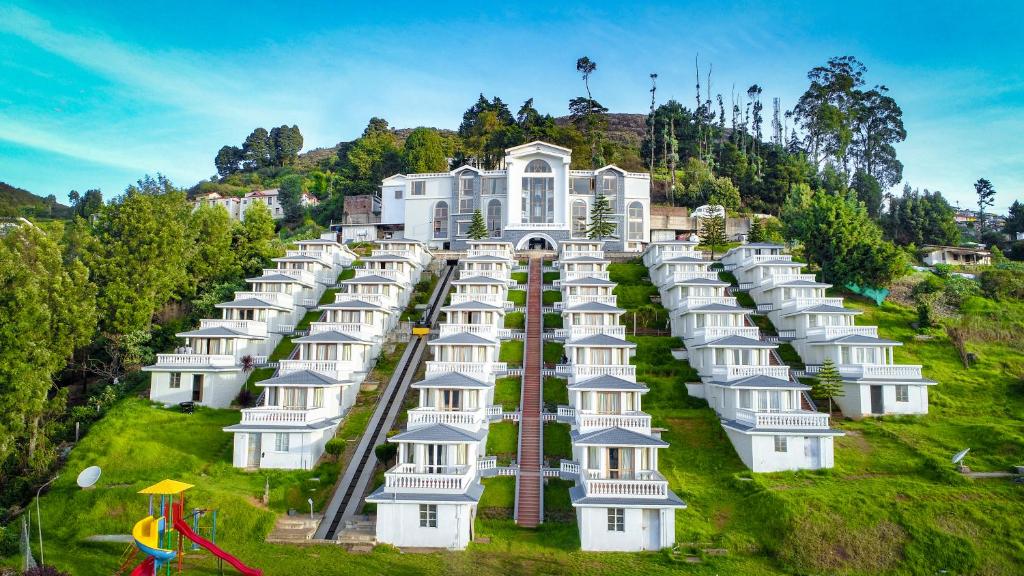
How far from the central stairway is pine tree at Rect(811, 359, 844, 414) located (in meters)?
16.3

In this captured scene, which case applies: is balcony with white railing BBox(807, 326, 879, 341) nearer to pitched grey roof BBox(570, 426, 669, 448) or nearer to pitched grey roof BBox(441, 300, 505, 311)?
pitched grey roof BBox(570, 426, 669, 448)

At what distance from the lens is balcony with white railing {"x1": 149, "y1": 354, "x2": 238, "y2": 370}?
41.3m

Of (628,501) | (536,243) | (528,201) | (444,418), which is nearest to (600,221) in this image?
(536,243)

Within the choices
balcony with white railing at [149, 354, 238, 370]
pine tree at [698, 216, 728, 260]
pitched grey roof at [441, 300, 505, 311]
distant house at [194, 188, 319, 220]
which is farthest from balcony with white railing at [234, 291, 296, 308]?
distant house at [194, 188, 319, 220]

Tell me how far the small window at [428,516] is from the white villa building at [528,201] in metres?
50.3

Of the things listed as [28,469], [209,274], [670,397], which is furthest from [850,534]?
[209,274]

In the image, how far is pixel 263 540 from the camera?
1081 inches

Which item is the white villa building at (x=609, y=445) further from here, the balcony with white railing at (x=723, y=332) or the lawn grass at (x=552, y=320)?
the balcony with white railing at (x=723, y=332)

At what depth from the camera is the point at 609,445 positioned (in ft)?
97.0

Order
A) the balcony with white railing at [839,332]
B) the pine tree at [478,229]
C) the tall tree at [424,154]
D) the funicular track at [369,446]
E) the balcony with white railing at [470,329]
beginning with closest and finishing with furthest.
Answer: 1. the funicular track at [369,446]
2. the balcony with white railing at [839,332]
3. the balcony with white railing at [470,329]
4. the pine tree at [478,229]
5. the tall tree at [424,154]

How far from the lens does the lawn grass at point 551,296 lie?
55678 mm

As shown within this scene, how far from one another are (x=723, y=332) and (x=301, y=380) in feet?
86.3

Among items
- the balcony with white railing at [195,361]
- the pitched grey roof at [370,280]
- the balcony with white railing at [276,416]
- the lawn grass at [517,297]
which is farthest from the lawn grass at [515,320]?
the balcony with white railing at [195,361]

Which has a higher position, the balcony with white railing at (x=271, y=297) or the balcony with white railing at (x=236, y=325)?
the balcony with white railing at (x=271, y=297)
